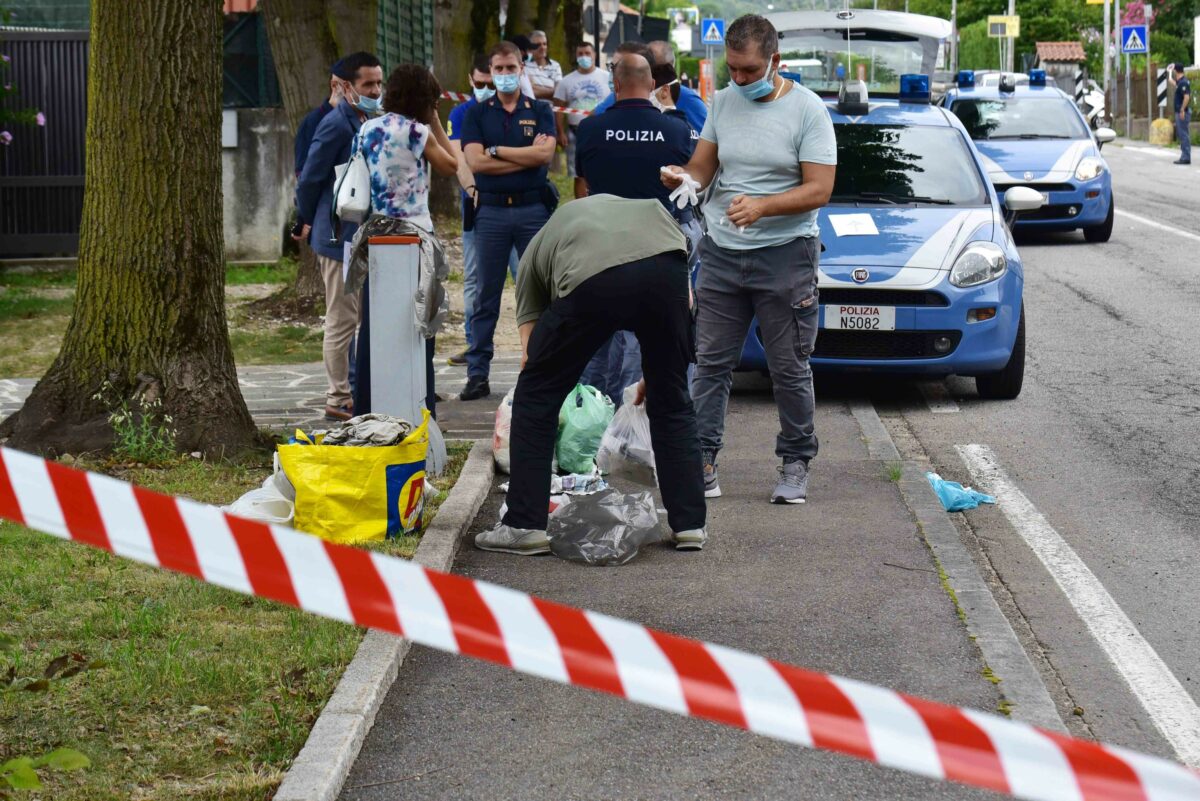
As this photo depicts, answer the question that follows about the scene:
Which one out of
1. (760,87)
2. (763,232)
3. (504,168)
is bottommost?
(763,232)

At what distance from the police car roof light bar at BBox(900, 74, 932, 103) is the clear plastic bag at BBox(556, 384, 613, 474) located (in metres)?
5.23

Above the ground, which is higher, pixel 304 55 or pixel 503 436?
pixel 304 55

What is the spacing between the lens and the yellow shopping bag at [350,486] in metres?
5.95

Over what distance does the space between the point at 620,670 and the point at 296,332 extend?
990 centimetres

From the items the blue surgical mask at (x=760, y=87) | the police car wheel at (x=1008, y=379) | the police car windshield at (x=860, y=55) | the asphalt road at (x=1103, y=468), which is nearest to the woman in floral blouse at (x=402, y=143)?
the blue surgical mask at (x=760, y=87)

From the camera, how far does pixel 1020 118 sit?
61.6 feet

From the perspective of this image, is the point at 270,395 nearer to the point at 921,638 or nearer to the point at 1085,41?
the point at 921,638

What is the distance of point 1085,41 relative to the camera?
278 feet

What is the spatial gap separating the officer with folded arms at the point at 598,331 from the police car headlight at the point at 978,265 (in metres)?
3.57

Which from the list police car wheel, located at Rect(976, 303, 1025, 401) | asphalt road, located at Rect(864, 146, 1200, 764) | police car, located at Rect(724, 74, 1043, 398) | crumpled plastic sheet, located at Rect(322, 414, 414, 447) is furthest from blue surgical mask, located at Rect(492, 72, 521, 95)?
crumpled plastic sheet, located at Rect(322, 414, 414, 447)

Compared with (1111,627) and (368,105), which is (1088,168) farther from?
(1111,627)

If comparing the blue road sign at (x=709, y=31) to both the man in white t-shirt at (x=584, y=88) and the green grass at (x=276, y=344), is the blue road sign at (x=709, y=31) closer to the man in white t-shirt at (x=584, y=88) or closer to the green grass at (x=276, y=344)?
the man in white t-shirt at (x=584, y=88)

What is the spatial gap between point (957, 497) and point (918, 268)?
2505 millimetres

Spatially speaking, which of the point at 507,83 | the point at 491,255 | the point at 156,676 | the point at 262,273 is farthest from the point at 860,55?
the point at 156,676
